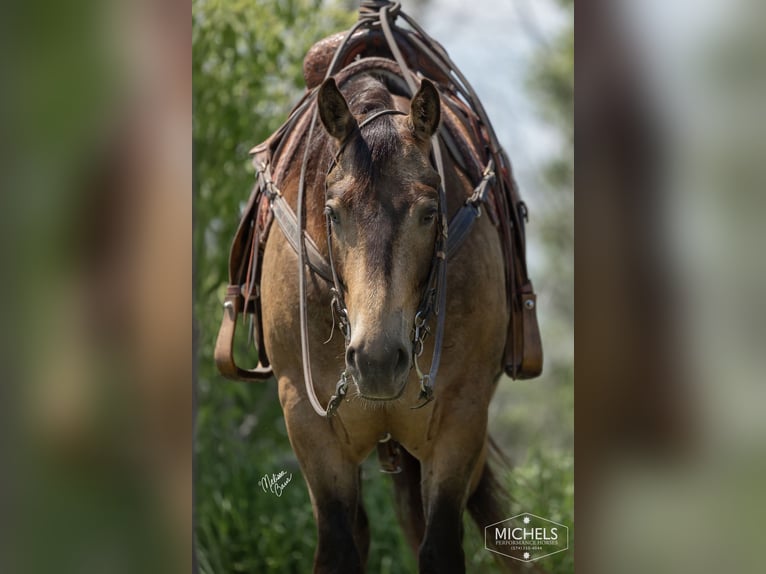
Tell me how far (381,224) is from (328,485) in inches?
43.2

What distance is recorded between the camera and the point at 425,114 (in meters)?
3.25

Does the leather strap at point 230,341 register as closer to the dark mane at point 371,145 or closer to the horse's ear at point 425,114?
the dark mane at point 371,145

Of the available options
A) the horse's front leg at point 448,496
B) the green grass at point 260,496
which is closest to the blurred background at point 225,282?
the green grass at point 260,496

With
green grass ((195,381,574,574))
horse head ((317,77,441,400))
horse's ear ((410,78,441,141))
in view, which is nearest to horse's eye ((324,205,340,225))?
horse head ((317,77,441,400))

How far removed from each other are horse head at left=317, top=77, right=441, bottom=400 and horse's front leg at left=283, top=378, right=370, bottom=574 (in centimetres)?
67

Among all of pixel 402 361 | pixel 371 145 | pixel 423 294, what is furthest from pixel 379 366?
pixel 371 145

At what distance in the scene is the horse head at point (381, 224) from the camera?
2967 millimetres

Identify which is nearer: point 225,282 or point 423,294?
point 423,294
